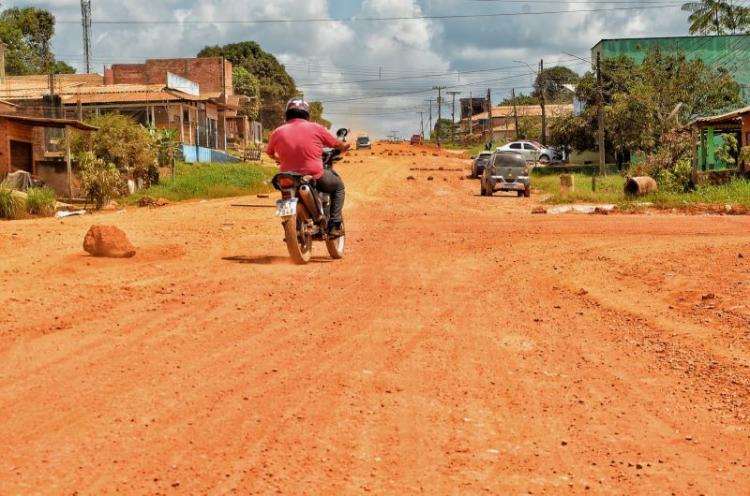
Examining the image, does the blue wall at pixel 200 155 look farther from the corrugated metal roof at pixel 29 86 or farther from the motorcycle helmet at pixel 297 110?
the motorcycle helmet at pixel 297 110

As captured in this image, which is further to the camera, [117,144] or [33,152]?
[33,152]

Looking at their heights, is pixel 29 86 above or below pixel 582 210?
above

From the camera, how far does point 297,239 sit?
1064cm

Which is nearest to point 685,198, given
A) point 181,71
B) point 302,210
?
point 302,210

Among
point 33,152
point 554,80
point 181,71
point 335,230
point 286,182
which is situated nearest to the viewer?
point 286,182

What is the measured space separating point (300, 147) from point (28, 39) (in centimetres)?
8383

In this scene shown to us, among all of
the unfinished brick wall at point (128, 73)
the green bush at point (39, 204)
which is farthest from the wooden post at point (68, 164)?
the unfinished brick wall at point (128, 73)

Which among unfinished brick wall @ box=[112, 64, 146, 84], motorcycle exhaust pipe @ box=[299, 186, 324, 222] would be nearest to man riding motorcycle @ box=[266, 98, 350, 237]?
motorcycle exhaust pipe @ box=[299, 186, 324, 222]

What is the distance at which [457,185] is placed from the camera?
4053cm

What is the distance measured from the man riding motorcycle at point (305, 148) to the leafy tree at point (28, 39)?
74.3 metres

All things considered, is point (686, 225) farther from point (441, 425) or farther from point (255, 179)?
point (255, 179)

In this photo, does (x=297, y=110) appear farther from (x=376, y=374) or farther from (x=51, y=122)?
(x=51, y=122)

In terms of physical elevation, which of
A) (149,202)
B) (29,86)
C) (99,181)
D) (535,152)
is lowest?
(149,202)

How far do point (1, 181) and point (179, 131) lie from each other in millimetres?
22406
